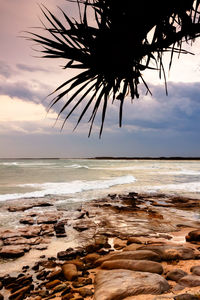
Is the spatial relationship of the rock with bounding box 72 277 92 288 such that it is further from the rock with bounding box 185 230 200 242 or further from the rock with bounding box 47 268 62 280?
the rock with bounding box 185 230 200 242

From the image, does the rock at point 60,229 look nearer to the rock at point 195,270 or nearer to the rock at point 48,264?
the rock at point 48,264

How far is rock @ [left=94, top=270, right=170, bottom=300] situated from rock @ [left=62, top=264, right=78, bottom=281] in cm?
47

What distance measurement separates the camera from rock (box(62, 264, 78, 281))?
3.16 metres

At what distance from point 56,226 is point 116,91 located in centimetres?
447

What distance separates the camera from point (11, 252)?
13.7ft

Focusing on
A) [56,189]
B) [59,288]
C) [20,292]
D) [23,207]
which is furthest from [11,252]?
[56,189]

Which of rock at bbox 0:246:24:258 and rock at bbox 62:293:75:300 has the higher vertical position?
rock at bbox 62:293:75:300

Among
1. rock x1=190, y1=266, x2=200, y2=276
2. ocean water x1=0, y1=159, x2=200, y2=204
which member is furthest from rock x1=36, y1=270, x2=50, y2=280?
ocean water x1=0, y1=159, x2=200, y2=204

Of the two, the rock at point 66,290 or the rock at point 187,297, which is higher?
the rock at point 187,297

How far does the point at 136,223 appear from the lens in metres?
6.39

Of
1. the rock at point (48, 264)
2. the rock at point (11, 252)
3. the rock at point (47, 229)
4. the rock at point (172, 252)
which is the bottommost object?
the rock at point (47, 229)

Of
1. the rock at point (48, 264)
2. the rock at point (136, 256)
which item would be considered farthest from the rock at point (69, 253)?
the rock at point (136, 256)

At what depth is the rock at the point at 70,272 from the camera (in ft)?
10.4

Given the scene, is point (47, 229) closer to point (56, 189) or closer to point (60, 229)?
point (60, 229)
